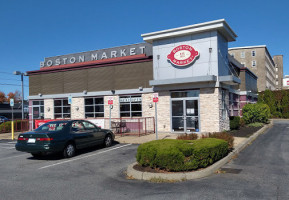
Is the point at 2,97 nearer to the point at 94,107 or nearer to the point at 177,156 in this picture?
the point at 94,107

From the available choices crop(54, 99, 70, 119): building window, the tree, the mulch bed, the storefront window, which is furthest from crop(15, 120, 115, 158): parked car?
the tree

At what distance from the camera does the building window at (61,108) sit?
2130 cm

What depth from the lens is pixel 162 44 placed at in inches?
668

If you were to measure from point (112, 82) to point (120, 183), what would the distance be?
13.3 metres

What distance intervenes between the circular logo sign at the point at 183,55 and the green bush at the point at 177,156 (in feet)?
28.3

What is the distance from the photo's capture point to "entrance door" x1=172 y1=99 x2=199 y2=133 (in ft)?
52.2

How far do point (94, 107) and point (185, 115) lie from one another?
295 inches

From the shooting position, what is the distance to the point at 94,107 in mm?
20031

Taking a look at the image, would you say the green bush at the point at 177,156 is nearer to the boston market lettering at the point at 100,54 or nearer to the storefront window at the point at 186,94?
the storefront window at the point at 186,94

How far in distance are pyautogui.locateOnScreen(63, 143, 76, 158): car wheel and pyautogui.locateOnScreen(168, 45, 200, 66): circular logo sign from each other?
8.63 metres

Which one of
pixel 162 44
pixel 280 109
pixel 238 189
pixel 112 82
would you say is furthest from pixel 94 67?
pixel 280 109

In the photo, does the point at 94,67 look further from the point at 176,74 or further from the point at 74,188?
the point at 74,188

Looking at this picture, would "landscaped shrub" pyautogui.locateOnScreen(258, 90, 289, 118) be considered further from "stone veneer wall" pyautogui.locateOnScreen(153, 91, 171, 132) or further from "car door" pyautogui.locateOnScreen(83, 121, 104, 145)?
"car door" pyautogui.locateOnScreen(83, 121, 104, 145)

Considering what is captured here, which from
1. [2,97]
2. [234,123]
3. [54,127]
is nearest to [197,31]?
[234,123]
